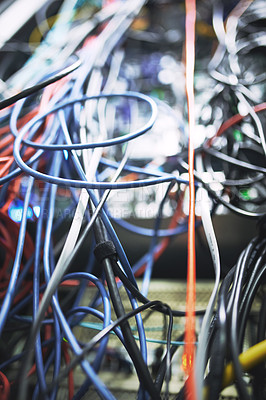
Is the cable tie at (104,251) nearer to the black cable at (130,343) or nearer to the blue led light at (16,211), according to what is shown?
the black cable at (130,343)

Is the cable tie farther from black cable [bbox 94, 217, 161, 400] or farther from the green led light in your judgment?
the green led light

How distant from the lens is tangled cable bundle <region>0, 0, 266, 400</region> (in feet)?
0.82

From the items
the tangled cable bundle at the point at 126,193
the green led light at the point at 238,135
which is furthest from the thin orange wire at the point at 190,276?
the green led light at the point at 238,135

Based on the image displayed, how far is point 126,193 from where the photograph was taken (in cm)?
49

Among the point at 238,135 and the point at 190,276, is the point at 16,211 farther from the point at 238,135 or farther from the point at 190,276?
the point at 238,135

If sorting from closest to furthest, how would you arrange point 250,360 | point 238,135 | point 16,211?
point 250,360
point 16,211
point 238,135

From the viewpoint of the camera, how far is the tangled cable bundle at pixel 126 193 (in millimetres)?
249

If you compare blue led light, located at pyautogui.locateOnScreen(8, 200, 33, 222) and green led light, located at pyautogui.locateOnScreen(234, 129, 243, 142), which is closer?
blue led light, located at pyautogui.locateOnScreen(8, 200, 33, 222)

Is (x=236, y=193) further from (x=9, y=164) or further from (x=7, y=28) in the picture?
(x=7, y=28)

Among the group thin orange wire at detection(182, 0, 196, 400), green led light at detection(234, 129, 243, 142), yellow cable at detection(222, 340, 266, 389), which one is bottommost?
yellow cable at detection(222, 340, 266, 389)

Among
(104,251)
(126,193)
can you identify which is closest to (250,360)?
(104,251)

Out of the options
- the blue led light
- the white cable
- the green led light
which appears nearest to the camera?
the white cable

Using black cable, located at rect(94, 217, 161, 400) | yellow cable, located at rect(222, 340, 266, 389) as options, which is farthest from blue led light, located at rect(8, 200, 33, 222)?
yellow cable, located at rect(222, 340, 266, 389)

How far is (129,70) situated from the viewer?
25.9 inches
